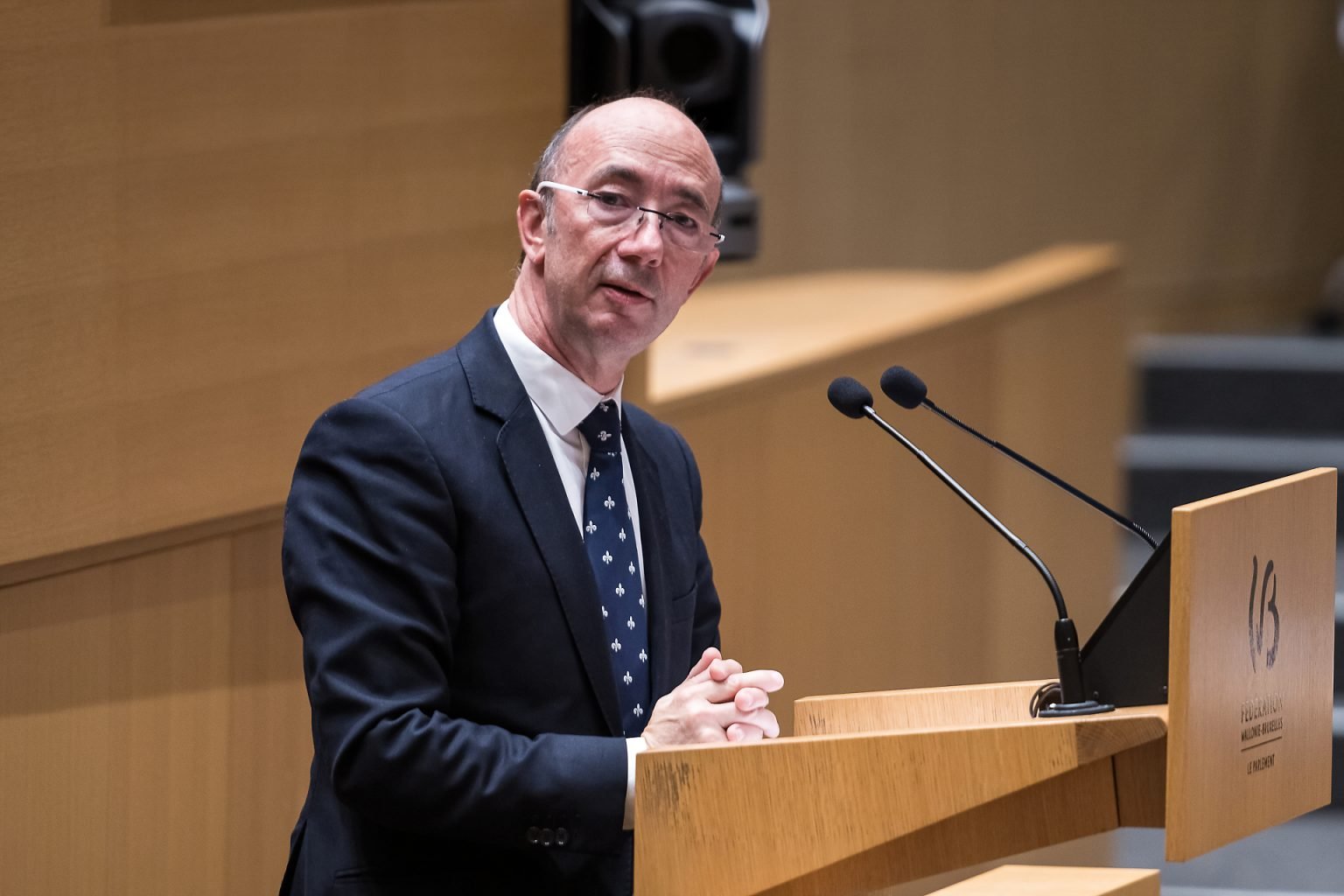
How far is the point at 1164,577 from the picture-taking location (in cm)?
159

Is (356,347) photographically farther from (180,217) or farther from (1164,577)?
(1164,577)

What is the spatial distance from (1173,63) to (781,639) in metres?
A: 3.35

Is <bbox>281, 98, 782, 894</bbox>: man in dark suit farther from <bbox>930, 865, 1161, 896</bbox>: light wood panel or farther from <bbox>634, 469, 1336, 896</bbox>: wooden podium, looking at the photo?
<bbox>930, 865, 1161, 896</bbox>: light wood panel

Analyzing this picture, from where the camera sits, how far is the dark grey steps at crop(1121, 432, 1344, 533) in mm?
5258

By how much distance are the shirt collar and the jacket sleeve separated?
0.20 meters

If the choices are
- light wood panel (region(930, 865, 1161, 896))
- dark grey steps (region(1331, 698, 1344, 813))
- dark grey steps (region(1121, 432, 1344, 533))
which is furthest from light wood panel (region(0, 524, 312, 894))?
dark grey steps (region(1121, 432, 1344, 533))

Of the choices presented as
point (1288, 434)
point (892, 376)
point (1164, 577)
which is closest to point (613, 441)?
point (892, 376)

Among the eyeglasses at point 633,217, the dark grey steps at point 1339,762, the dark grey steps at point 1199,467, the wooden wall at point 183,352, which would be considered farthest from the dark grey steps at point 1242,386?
the eyeglasses at point 633,217

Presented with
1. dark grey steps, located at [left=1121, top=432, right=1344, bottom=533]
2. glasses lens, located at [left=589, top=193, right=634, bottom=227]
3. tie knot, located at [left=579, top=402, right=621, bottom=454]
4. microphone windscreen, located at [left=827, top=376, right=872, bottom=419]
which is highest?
glasses lens, located at [left=589, top=193, right=634, bottom=227]

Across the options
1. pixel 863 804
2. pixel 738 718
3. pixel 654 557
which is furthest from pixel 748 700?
pixel 654 557

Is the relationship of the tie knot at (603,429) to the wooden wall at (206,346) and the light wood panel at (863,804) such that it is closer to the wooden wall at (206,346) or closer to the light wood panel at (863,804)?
the light wood panel at (863,804)

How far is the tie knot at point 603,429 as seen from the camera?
1.97 m

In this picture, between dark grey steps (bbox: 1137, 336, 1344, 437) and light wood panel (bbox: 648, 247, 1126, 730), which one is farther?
dark grey steps (bbox: 1137, 336, 1344, 437)

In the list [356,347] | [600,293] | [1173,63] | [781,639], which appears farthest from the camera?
[1173,63]
